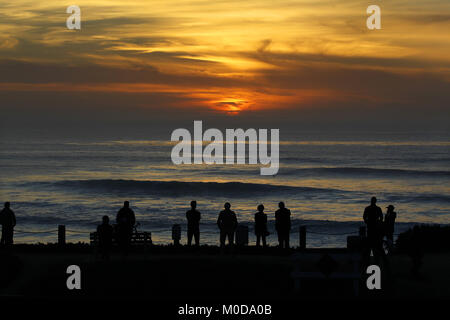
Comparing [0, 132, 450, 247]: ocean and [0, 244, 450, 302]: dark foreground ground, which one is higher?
[0, 132, 450, 247]: ocean

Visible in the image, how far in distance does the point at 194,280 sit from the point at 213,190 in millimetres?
46964

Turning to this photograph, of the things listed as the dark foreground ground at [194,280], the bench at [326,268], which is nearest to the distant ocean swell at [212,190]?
the dark foreground ground at [194,280]

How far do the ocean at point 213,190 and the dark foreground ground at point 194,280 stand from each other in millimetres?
5753

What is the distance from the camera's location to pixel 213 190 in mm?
60969

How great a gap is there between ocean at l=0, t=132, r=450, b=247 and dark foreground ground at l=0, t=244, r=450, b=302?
575 cm

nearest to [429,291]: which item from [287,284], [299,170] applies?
[287,284]

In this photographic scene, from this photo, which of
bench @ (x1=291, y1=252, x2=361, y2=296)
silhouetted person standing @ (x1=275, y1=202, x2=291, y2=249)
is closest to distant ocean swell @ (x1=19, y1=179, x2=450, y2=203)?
silhouetted person standing @ (x1=275, y1=202, x2=291, y2=249)

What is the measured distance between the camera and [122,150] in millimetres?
116500

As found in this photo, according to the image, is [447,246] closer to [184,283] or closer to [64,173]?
[184,283]

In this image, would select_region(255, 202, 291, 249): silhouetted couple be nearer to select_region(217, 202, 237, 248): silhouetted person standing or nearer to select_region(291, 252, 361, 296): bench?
select_region(217, 202, 237, 248): silhouetted person standing

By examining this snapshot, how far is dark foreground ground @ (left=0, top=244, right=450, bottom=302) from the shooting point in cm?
1316

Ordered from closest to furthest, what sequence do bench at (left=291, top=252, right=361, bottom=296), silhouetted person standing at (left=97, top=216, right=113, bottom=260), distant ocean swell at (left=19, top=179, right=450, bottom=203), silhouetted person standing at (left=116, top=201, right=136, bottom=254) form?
1. bench at (left=291, top=252, right=361, bottom=296)
2. silhouetted person standing at (left=97, top=216, right=113, bottom=260)
3. silhouetted person standing at (left=116, top=201, right=136, bottom=254)
4. distant ocean swell at (left=19, top=179, right=450, bottom=203)
